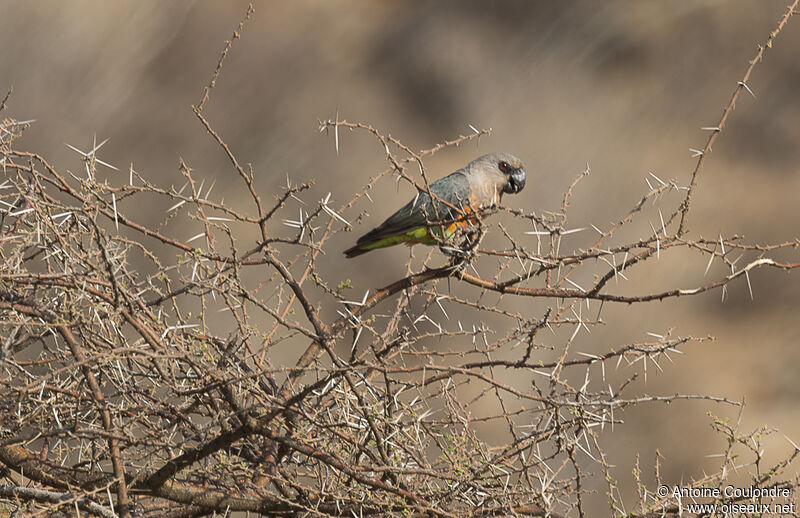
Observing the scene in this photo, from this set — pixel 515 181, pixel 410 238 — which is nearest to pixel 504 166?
pixel 515 181

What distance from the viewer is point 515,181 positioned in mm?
3322

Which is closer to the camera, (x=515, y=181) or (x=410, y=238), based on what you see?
(x=410, y=238)

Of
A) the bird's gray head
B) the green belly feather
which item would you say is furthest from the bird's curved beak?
the green belly feather

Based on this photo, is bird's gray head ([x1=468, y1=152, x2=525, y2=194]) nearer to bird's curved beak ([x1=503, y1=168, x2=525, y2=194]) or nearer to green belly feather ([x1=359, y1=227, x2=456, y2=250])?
bird's curved beak ([x1=503, y1=168, x2=525, y2=194])

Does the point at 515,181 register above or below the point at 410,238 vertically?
above

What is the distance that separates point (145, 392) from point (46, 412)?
0.72 feet

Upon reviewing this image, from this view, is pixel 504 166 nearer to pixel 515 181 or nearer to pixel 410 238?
pixel 515 181

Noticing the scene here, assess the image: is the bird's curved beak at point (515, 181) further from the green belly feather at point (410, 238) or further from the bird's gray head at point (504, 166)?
the green belly feather at point (410, 238)

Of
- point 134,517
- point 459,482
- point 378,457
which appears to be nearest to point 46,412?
point 134,517

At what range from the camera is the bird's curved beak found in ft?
10.9

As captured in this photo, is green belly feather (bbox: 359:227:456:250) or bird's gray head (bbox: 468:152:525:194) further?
bird's gray head (bbox: 468:152:525:194)

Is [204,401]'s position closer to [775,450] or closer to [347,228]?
[347,228]

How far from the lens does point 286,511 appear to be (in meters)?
1.90

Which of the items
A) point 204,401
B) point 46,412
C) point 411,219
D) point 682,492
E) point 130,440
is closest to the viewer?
point 130,440
